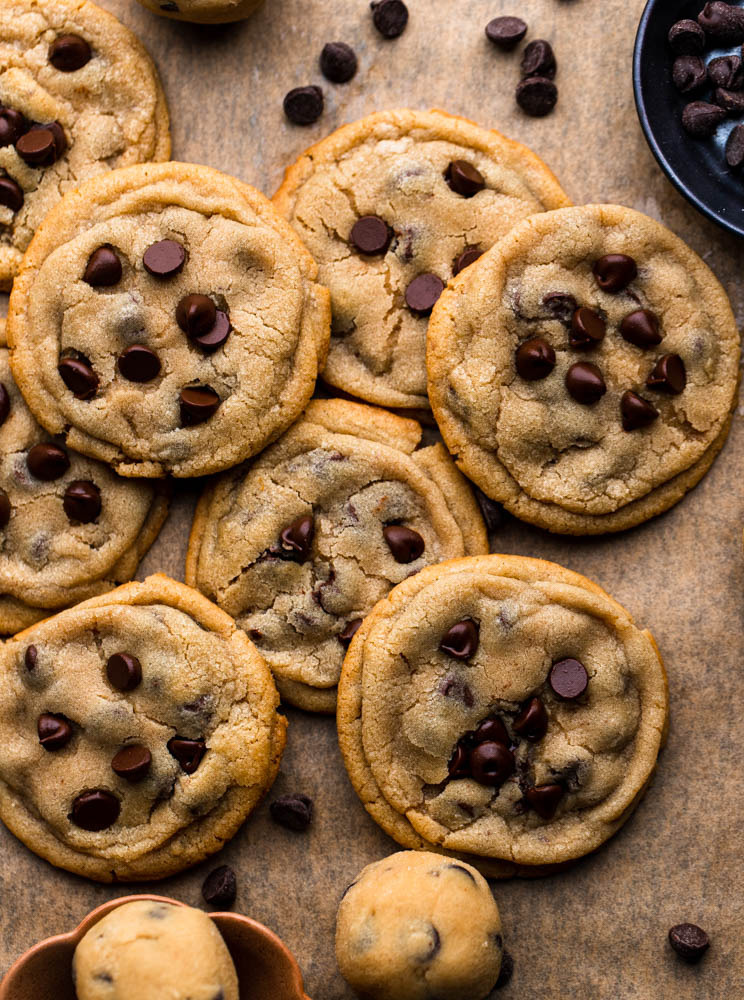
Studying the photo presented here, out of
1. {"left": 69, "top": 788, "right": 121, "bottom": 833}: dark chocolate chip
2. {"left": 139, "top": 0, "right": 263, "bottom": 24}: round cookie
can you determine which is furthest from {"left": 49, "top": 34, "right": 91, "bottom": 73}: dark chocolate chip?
{"left": 69, "top": 788, "right": 121, "bottom": 833}: dark chocolate chip

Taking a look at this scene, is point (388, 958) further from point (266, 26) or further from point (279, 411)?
point (266, 26)

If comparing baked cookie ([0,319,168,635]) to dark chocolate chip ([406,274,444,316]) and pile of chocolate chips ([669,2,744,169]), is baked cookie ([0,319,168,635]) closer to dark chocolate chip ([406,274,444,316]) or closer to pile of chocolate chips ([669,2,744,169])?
dark chocolate chip ([406,274,444,316])

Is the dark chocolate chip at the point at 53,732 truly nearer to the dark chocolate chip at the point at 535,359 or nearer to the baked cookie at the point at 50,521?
the baked cookie at the point at 50,521

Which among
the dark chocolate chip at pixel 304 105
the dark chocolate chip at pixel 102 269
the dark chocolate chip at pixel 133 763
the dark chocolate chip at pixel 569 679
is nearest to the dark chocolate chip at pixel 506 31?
the dark chocolate chip at pixel 304 105

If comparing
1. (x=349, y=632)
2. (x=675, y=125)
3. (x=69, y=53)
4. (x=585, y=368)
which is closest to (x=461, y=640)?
(x=349, y=632)

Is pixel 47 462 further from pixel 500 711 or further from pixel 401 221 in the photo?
pixel 500 711

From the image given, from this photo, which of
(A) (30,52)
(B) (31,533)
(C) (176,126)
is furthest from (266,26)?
(B) (31,533)

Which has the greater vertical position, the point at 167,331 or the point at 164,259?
the point at 164,259
